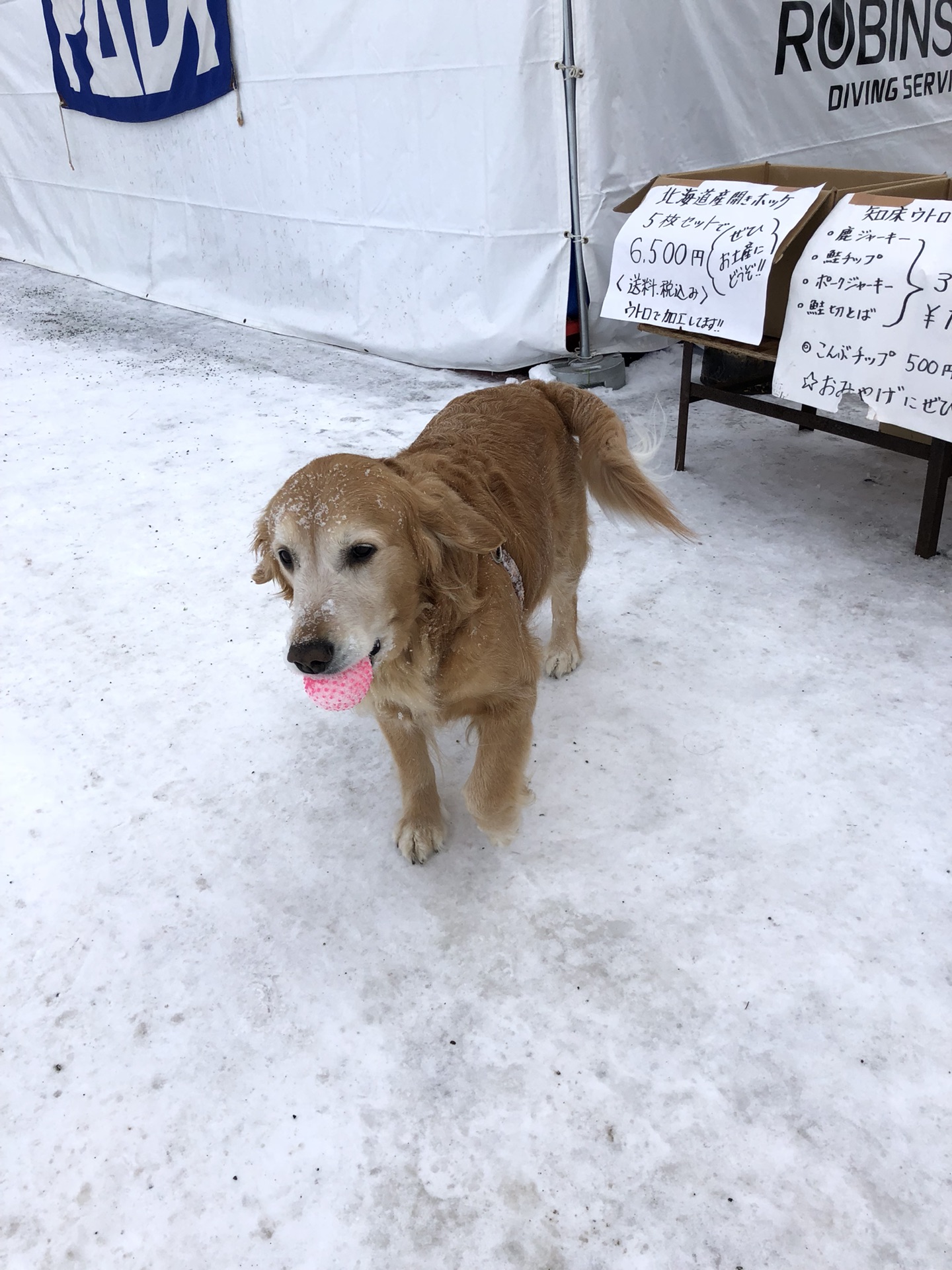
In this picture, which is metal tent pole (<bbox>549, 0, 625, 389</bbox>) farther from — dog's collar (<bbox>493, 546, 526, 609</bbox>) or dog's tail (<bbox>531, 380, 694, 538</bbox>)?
dog's collar (<bbox>493, 546, 526, 609</bbox>)

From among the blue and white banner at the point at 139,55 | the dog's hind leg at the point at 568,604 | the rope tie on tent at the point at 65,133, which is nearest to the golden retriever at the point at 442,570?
the dog's hind leg at the point at 568,604

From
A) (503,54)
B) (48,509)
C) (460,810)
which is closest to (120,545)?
(48,509)

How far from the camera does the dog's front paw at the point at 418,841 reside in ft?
6.62

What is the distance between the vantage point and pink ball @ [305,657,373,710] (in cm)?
166

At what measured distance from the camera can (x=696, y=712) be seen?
240 centimetres

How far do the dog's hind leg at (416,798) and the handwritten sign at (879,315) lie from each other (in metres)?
1.82

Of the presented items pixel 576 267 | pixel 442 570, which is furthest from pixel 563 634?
pixel 576 267

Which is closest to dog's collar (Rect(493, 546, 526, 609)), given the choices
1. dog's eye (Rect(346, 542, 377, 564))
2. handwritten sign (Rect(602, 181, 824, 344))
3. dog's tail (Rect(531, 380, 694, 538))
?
dog's eye (Rect(346, 542, 377, 564))

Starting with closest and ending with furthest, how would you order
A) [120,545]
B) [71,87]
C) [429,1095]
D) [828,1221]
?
[828,1221], [429,1095], [120,545], [71,87]

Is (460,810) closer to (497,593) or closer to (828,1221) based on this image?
(497,593)

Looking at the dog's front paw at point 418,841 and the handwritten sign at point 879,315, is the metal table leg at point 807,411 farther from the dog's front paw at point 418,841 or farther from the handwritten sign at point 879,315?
the dog's front paw at point 418,841

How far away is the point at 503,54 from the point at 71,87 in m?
4.91

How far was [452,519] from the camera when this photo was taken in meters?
1.75

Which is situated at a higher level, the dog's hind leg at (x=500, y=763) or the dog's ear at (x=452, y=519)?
the dog's ear at (x=452, y=519)
